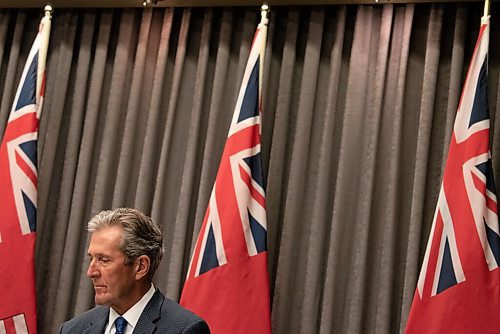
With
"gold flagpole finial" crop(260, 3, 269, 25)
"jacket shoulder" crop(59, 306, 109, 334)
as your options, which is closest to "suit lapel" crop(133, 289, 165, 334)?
"jacket shoulder" crop(59, 306, 109, 334)

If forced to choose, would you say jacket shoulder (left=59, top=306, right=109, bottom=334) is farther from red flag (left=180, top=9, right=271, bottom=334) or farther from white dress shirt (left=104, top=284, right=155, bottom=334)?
red flag (left=180, top=9, right=271, bottom=334)

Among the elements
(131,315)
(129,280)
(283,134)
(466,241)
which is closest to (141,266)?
(129,280)

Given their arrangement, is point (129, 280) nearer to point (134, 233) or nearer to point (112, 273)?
point (112, 273)

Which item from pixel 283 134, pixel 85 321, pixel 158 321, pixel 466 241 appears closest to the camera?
pixel 158 321

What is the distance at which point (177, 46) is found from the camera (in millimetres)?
5934

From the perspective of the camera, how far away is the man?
3441 mm

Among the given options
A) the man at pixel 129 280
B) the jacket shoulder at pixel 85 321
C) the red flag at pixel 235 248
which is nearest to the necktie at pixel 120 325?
the man at pixel 129 280

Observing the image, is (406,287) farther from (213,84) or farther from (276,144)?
(213,84)

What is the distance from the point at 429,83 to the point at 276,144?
0.96 meters

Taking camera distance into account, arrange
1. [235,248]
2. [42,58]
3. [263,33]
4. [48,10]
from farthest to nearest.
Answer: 1. [48,10]
2. [42,58]
3. [263,33]
4. [235,248]

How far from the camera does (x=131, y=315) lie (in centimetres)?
346

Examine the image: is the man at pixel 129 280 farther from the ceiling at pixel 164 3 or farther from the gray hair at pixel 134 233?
the ceiling at pixel 164 3

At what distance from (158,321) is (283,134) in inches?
89.4

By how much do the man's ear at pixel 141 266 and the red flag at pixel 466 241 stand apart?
66.3 inches
